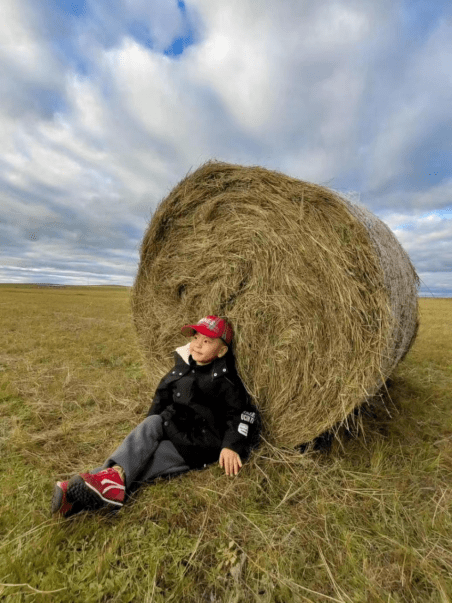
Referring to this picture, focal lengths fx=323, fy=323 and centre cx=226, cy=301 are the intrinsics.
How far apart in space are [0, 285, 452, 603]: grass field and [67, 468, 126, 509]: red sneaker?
0.35ft

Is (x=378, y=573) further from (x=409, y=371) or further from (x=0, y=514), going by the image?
(x=409, y=371)

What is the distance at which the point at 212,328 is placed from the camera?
2.81m

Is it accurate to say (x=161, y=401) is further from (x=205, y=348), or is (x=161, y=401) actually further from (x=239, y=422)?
(x=239, y=422)

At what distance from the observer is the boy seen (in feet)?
7.35

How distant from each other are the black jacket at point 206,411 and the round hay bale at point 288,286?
0.95 ft

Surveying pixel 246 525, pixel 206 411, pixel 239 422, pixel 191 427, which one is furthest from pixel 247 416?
pixel 246 525

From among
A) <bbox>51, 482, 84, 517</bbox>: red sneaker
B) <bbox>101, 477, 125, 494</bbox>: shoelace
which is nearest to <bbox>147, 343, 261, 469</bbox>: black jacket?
<bbox>101, 477, 125, 494</bbox>: shoelace

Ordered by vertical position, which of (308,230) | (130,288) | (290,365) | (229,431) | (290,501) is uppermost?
(308,230)

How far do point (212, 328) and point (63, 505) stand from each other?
1578 millimetres

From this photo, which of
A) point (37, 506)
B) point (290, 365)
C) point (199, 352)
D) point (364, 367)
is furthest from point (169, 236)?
point (37, 506)

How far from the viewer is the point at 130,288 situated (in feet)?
13.5

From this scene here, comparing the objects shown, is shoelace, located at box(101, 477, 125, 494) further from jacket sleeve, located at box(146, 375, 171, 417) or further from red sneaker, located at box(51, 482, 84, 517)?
jacket sleeve, located at box(146, 375, 171, 417)

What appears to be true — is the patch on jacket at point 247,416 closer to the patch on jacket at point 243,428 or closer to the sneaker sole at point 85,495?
the patch on jacket at point 243,428

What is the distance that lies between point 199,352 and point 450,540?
202 cm
